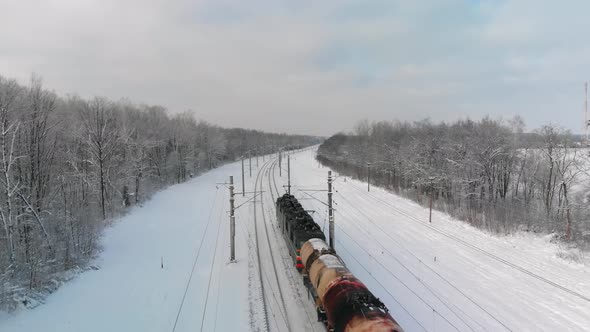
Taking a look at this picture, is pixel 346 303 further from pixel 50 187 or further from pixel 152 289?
pixel 50 187

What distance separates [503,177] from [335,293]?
39492 millimetres

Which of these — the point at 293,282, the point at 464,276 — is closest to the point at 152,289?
the point at 293,282

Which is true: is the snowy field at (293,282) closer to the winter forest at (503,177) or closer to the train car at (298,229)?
the train car at (298,229)

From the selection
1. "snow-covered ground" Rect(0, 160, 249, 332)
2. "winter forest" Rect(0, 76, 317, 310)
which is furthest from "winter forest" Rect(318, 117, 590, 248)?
"winter forest" Rect(0, 76, 317, 310)

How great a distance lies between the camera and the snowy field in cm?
1380

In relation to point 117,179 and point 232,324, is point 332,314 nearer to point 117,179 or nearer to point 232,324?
point 232,324

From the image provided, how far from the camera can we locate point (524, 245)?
2172 centimetres

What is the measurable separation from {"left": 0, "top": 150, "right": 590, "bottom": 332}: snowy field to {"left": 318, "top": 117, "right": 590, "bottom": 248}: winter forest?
2.65 meters

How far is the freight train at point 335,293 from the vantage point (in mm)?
9125

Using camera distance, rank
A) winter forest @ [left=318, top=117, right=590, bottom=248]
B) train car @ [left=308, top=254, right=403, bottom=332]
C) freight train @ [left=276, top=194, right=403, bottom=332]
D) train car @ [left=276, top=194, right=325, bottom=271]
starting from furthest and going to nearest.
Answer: winter forest @ [left=318, top=117, right=590, bottom=248] → train car @ [left=276, top=194, right=325, bottom=271] → freight train @ [left=276, top=194, right=403, bottom=332] → train car @ [left=308, top=254, right=403, bottom=332]

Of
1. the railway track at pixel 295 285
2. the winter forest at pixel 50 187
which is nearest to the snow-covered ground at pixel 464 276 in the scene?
the railway track at pixel 295 285

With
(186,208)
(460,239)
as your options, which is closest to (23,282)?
(186,208)

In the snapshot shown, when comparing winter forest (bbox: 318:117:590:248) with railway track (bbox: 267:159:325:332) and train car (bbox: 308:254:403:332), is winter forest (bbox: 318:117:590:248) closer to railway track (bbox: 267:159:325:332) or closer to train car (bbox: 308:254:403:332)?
railway track (bbox: 267:159:325:332)

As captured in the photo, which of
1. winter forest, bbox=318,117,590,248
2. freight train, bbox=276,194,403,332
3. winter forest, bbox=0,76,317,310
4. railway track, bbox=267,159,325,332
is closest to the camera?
freight train, bbox=276,194,403,332
